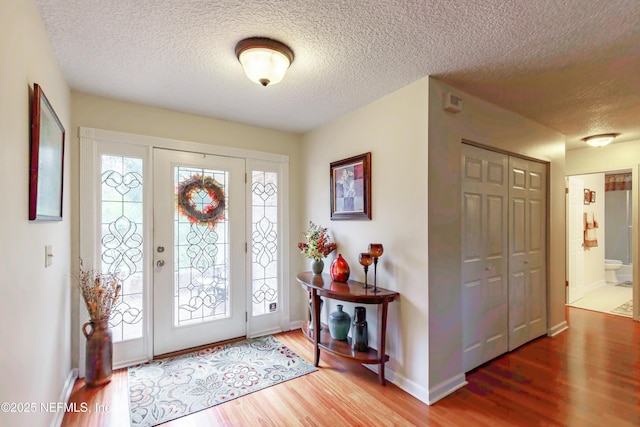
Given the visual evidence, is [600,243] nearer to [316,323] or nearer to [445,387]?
[445,387]

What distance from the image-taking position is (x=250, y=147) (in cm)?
345

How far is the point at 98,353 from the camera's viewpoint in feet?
7.76

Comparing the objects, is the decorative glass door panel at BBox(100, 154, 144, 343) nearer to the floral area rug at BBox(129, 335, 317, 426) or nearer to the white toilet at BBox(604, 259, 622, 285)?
the floral area rug at BBox(129, 335, 317, 426)

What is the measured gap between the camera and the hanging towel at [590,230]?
209 inches

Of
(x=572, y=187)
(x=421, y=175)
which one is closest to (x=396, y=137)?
(x=421, y=175)

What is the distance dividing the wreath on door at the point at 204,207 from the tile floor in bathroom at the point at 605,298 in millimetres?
5491

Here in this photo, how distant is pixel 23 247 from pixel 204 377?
1.73 metres

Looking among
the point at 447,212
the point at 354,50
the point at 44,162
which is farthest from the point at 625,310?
the point at 44,162

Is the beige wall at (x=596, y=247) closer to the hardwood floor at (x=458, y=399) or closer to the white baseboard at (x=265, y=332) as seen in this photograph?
the hardwood floor at (x=458, y=399)

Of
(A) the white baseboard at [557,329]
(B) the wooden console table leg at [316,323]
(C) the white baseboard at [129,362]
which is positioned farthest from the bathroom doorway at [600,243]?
(C) the white baseboard at [129,362]

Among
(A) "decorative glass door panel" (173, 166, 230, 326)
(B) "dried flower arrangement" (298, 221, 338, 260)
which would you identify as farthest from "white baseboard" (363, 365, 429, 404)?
(A) "decorative glass door panel" (173, 166, 230, 326)

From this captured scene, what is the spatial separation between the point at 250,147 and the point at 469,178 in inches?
91.9

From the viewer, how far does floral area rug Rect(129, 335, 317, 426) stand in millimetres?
2129

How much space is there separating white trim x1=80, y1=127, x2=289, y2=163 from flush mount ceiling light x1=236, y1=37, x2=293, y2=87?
4.67ft
